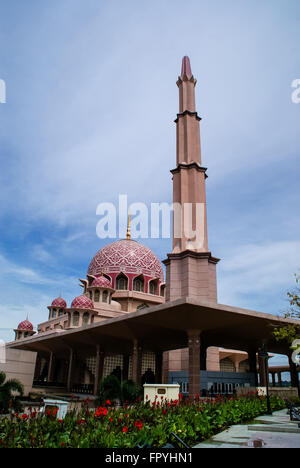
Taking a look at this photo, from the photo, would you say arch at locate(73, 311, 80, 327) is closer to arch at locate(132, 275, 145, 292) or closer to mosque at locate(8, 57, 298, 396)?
mosque at locate(8, 57, 298, 396)

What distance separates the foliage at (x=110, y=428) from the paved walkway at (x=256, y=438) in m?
0.41

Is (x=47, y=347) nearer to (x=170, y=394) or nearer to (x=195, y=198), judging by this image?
(x=195, y=198)

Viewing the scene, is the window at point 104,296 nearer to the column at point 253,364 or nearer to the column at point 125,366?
the column at point 125,366

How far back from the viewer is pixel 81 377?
36688mm

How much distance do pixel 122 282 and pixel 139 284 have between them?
205 centimetres

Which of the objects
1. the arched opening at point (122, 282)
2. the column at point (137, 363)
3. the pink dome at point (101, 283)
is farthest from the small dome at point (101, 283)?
the column at point (137, 363)

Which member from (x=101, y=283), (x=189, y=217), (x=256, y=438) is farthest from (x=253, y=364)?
(x=256, y=438)

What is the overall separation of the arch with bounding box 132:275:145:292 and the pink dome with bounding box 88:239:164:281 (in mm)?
749

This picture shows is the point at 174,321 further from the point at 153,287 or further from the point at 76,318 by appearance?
the point at 153,287

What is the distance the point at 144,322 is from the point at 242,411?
9.40 meters

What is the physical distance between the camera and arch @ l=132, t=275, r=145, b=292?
42938mm

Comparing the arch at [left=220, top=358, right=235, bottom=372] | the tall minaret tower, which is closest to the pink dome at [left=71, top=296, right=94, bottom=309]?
the tall minaret tower

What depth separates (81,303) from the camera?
1384 inches
